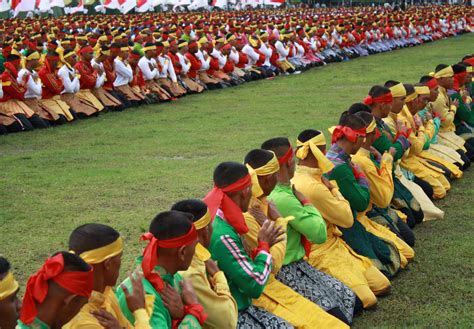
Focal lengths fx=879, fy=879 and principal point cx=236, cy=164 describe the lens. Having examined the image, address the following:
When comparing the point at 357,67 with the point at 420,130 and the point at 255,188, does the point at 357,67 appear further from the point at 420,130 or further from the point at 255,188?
the point at 255,188

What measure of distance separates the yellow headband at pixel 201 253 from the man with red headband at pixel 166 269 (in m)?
0.26

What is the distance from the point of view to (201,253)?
414 cm

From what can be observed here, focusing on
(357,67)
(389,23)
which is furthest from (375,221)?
(389,23)

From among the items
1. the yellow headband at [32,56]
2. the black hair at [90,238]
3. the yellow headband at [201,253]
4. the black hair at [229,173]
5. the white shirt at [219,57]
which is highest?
the black hair at [90,238]

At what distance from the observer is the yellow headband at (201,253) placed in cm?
412

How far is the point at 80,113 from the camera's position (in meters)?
14.8

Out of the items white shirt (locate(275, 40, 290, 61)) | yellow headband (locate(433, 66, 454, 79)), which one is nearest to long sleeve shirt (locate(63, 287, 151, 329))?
yellow headband (locate(433, 66, 454, 79))

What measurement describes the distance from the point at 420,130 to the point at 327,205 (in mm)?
3618

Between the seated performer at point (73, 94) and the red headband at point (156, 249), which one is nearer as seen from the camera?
the red headband at point (156, 249)

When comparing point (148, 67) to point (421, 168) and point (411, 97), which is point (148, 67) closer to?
point (411, 97)

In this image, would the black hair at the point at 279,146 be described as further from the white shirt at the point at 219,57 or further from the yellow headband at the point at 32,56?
the white shirt at the point at 219,57

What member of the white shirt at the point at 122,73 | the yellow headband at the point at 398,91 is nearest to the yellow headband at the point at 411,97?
the yellow headband at the point at 398,91

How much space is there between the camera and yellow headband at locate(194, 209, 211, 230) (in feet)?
13.5

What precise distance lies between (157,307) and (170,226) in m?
0.36
